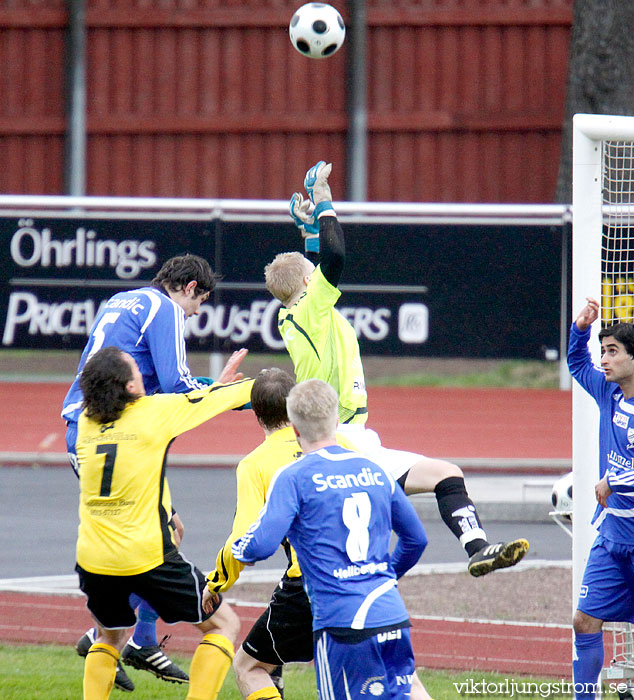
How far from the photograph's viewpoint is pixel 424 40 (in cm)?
2211

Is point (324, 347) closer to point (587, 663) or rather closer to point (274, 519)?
point (274, 519)


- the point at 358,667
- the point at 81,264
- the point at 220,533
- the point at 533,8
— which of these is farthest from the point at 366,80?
the point at 358,667

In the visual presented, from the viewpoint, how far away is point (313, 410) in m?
4.58

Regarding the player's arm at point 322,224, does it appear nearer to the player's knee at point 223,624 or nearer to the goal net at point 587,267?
the goal net at point 587,267

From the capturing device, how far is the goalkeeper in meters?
5.94

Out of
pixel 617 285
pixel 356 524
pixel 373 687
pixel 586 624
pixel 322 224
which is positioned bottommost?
pixel 586 624

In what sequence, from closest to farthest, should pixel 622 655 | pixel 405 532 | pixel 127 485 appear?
pixel 405 532, pixel 127 485, pixel 622 655

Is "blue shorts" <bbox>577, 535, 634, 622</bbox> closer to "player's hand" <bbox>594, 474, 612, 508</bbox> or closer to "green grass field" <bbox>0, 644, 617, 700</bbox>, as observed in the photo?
"player's hand" <bbox>594, 474, 612, 508</bbox>

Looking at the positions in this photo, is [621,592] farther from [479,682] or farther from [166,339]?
[166,339]

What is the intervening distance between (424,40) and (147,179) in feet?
19.9

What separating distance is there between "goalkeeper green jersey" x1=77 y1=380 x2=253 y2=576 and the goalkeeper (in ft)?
3.34

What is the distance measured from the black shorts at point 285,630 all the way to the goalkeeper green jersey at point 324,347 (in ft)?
4.31

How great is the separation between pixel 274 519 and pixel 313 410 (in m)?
0.46

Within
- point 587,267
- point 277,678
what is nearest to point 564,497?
point 587,267
